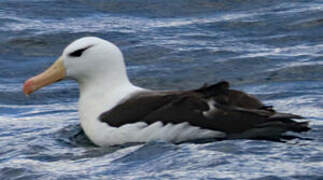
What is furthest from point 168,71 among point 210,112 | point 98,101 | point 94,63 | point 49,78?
point 210,112

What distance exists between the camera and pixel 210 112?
421 inches

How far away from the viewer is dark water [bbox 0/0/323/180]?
9922 mm

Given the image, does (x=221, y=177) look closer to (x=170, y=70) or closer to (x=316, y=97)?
(x=316, y=97)

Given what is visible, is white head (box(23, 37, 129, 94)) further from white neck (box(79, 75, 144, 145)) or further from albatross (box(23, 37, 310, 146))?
albatross (box(23, 37, 310, 146))

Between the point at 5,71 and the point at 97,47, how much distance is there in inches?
177

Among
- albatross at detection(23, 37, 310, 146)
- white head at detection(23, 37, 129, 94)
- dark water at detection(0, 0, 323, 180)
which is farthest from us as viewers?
white head at detection(23, 37, 129, 94)

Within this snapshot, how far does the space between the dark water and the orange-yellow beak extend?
49 centimetres

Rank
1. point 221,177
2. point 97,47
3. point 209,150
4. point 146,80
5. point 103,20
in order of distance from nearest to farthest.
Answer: point 221,177 → point 209,150 → point 97,47 → point 146,80 → point 103,20

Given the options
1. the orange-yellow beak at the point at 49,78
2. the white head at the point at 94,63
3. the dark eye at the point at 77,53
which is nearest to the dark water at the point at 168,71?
the orange-yellow beak at the point at 49,78

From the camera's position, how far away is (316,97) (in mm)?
13078

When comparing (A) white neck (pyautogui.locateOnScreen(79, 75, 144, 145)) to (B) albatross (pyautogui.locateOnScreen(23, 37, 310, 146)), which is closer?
(B) albatross (pyautogui.locateOnScreen(23, 37, 310, 146))

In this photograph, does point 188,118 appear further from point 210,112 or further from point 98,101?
point 98,101

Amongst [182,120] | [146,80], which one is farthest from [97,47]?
[146,80]

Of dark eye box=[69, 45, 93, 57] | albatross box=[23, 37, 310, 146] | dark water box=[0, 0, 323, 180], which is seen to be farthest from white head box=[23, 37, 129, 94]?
dark water box=[0, 0, 323, 180]
